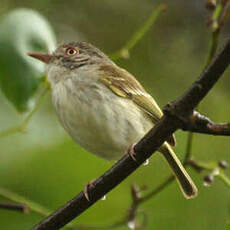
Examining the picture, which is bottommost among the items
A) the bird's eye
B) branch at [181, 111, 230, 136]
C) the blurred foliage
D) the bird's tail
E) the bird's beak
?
the blurred foliage

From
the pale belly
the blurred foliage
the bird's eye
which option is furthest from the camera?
the blurred foliage

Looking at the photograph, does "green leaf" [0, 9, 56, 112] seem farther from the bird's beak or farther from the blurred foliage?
the blurred foliage

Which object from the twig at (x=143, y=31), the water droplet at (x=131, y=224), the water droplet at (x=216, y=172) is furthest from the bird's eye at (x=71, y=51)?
the water droplet at (x=216, y=172)

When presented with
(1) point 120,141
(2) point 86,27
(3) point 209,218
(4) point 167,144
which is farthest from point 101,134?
(2) point 86,27

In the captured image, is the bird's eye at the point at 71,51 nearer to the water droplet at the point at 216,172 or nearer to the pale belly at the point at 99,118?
the pale belly at the point at 99,118

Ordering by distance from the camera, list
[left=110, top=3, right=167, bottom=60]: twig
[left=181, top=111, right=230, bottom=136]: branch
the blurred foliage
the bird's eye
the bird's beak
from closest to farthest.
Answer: [left=181, top=111, right=230, bottom=136]: branch
the bird's beak
[left=110, top=3, right=167, bottom=60]: twig
the bird's eye
the blurred foliage

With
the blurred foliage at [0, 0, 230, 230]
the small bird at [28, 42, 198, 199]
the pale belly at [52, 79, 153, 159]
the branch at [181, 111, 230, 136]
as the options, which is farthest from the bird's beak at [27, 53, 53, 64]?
the branch at [181, 111, 230, 136]

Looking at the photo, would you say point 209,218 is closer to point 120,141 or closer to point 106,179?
point 120,141
